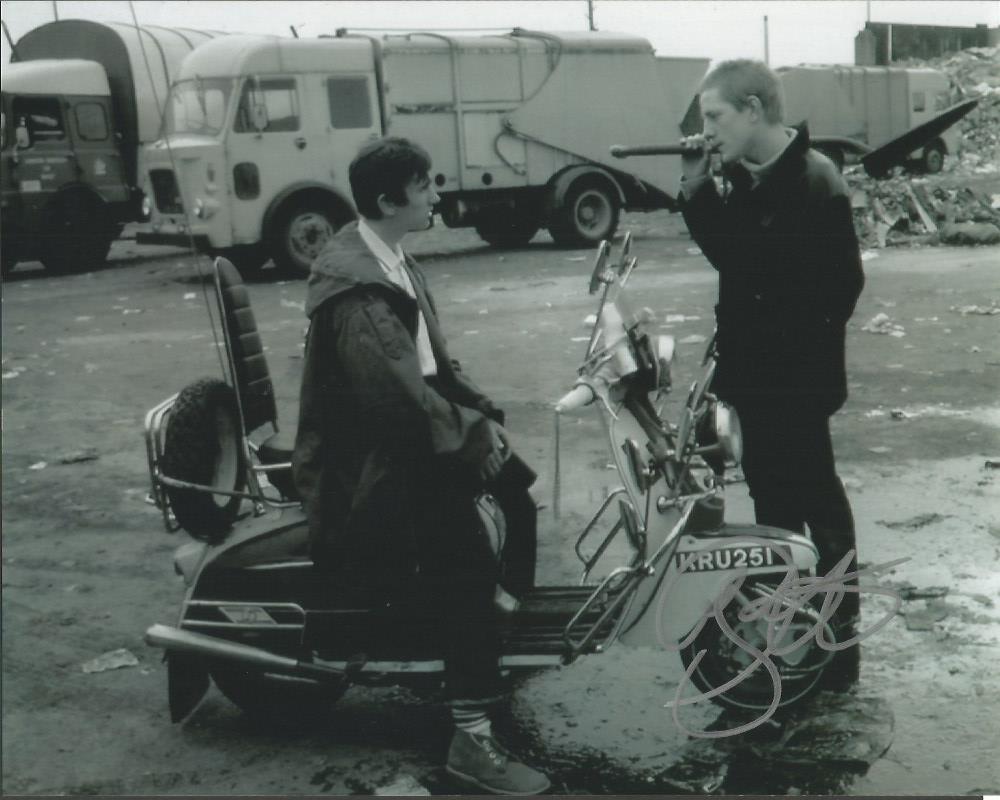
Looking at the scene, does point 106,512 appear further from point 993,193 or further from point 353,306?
point 993,193

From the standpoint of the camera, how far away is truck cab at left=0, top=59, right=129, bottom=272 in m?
15.9

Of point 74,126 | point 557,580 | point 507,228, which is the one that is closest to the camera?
point 557,580

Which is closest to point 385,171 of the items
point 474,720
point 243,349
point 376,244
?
point 376,244

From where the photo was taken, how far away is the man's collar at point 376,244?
2955 millimetres

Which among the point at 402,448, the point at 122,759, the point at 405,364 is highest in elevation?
the point at 405,364

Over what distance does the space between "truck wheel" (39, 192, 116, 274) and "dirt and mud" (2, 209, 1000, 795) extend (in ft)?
24.3

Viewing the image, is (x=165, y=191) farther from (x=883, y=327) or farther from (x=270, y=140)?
(x=883, y=327)

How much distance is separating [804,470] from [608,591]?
25.8 inches

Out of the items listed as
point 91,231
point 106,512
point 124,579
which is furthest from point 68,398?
point 91,231

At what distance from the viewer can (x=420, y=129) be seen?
580 inches

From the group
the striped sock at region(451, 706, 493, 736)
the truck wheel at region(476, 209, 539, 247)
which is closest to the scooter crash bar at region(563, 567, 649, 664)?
the striped sock at region(451, 706, 493, 736)

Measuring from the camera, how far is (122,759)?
3254 millimetres

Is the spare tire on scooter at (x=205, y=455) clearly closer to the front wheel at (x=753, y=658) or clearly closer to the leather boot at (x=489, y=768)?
the leather boot at (x=489, y=768)

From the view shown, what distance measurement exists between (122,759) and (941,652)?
7.58 ft
